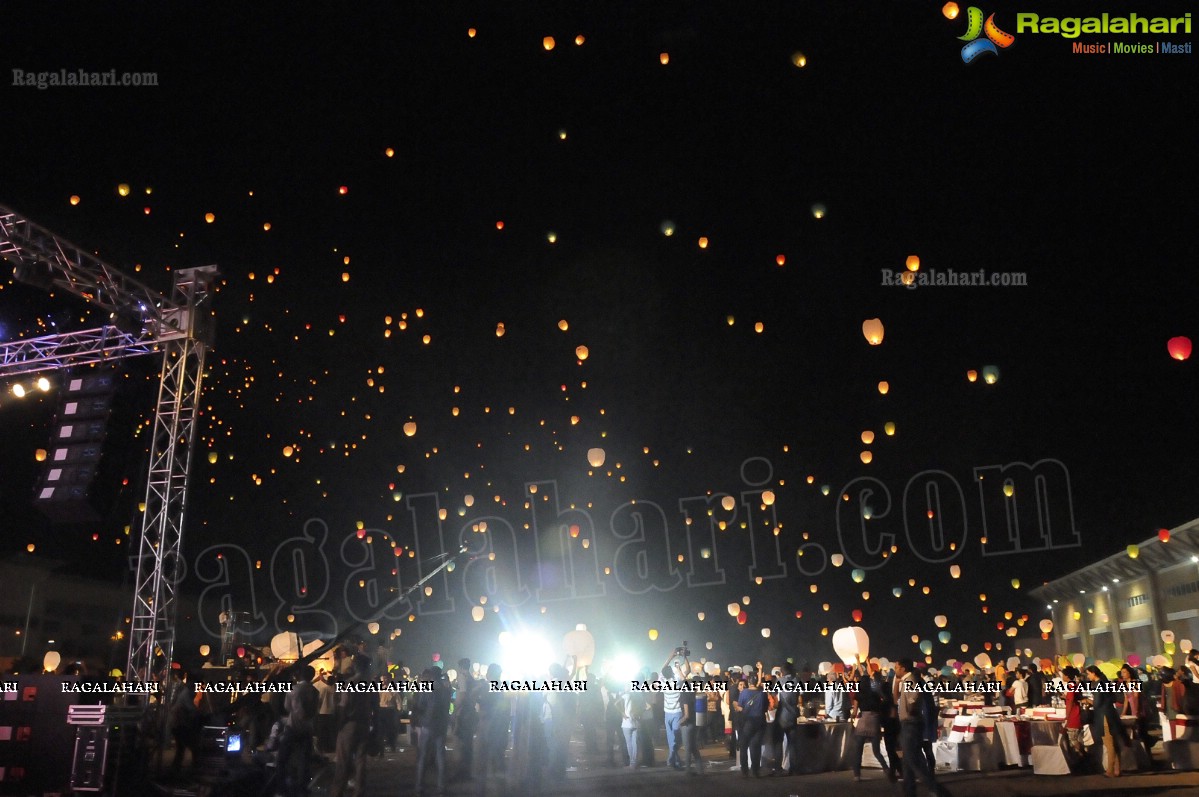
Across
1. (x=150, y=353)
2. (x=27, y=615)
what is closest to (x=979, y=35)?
(x=150, y=353)

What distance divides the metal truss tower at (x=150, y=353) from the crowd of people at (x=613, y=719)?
4.66 feet

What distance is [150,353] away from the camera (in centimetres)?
1452

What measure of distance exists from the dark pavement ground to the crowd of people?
22 cm

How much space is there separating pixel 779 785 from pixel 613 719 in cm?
443

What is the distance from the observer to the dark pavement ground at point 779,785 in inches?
382

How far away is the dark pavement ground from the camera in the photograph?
9695mm

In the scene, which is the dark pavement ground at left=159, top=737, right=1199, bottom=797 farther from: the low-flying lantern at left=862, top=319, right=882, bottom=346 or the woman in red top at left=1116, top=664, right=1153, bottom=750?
the low-flying lantern at left=862, top=319, right=882, bottom=346

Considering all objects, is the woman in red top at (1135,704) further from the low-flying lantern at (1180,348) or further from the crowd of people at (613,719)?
the low-flying lantern at (1180,348)

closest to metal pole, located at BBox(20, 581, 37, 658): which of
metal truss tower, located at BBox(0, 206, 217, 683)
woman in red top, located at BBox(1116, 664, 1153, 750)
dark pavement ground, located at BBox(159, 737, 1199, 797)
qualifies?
metal truss tower, located at BBox(0, 206, 217, 683)

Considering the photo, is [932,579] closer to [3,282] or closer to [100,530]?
[100,530]

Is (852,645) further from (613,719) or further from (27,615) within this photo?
(27,615)

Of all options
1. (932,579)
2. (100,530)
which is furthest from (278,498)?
(932,579)

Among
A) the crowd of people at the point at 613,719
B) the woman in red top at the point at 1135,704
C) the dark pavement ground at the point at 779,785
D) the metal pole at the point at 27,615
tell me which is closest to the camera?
the crowd of people at the point at 613,719

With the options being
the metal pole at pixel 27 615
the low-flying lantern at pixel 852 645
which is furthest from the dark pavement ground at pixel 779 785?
the metal pole at pixel 27 615
